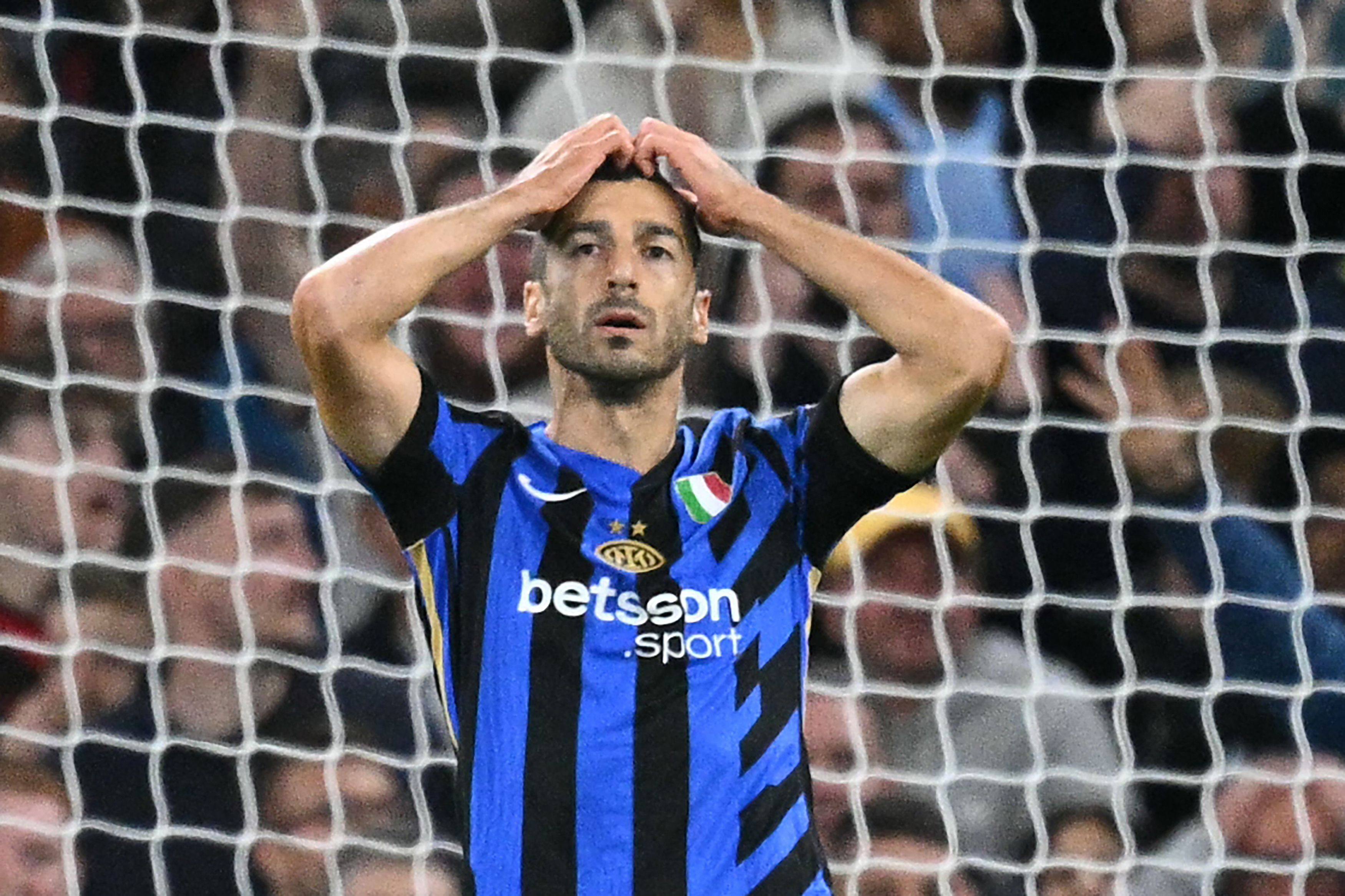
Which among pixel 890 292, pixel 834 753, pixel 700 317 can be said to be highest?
pixel 890 292

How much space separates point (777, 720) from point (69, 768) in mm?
1561

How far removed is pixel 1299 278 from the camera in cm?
296

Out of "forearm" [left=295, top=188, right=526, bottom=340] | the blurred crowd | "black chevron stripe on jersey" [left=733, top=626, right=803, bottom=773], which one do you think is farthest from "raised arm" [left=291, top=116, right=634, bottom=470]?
the blurred crowd

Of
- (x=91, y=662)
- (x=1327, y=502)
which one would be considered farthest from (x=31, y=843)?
(x=1327, y=502)

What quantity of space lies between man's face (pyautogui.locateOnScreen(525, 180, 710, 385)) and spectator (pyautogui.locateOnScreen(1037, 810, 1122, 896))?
4.37 ft

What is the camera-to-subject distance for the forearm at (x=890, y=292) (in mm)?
1827

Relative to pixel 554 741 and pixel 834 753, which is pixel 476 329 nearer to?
pixel 834 753

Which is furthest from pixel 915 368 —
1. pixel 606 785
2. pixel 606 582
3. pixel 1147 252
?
pixel 1147 252

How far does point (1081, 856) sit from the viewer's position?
284 cm

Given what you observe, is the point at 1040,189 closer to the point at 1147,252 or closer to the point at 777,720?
the point at 1147,252

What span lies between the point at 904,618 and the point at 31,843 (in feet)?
4.93

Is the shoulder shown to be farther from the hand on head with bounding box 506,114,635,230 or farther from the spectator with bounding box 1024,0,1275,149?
the spectator with bounding box 1024,0,1275,149

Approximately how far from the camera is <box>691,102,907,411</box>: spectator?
301 cm

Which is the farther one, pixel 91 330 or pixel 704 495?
pixel 91 330
